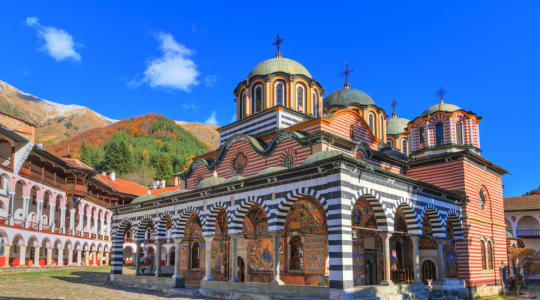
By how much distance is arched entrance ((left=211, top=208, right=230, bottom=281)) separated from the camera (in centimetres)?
2166

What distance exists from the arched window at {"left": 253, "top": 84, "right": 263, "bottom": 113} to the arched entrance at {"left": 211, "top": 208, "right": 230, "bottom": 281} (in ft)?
17.7

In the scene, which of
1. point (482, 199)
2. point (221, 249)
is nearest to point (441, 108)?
point (482, 199)

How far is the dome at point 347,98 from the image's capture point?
28.0 m

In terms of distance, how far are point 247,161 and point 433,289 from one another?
926 centimetres

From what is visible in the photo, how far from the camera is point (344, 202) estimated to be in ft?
44.3

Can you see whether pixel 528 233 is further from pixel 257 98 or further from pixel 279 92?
Answer: pixel 257 98

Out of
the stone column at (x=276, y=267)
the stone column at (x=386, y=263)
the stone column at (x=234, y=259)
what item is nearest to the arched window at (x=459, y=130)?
the stone column at (x=386, y=263)

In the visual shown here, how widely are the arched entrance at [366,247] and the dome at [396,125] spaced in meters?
15.2

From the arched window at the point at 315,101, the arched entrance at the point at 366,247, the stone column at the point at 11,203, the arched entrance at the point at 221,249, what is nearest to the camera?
the arched entrance at the point at 366,247

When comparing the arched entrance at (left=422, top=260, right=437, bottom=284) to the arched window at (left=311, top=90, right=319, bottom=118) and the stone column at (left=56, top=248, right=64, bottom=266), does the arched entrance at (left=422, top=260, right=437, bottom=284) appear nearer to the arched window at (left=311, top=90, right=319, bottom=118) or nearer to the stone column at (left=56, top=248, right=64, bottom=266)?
the arched window at (left=311, top=90, right=319, bottom=118)

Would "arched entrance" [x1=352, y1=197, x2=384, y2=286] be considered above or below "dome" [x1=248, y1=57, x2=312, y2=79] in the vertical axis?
below

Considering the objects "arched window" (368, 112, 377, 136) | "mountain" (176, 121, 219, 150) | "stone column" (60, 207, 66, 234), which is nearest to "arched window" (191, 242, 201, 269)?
"arched window" (368, 112, 377, 136)

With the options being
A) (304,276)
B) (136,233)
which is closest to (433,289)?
(304,276)

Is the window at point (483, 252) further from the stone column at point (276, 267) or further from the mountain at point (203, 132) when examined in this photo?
the mountain at point (203, 132)
